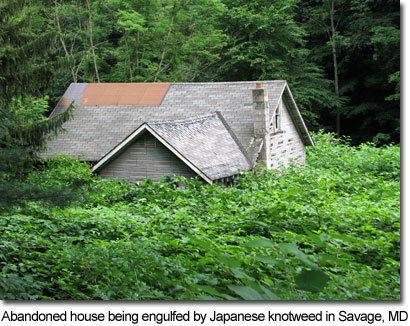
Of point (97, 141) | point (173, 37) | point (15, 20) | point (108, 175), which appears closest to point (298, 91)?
point (173, 37)

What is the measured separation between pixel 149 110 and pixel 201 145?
3.72 m

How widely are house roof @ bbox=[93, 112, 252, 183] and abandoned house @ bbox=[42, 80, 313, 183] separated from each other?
0.02m

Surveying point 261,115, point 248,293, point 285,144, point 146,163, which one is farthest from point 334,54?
point 248,293

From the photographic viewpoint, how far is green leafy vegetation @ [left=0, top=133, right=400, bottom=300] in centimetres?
430

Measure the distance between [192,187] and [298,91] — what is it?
14580 mm

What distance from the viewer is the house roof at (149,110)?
15.3m

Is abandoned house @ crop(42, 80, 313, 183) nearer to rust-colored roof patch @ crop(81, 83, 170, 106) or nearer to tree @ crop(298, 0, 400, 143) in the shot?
rust-colored roof patch @ crop(81, 83, 170, 106)

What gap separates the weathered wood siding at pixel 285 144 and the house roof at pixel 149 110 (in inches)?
17.4

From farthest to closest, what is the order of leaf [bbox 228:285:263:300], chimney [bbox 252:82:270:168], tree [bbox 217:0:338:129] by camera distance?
tree [bbox 217:0:338:129], chimney [bbox 252:82:270:168], leaf [bbox 228:285:263:300]

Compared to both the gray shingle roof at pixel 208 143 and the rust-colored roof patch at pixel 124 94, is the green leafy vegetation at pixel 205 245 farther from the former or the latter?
the rust-colored roof patch at pixel 124 94

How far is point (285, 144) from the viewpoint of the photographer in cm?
1667

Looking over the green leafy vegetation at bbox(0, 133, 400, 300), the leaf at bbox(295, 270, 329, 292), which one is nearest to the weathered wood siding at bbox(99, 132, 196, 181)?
the green leafy vegetation at bbox(0, 133, 400, 300)

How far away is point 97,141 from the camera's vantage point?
51.1ft

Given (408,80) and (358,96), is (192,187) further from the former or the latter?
(358,96)
